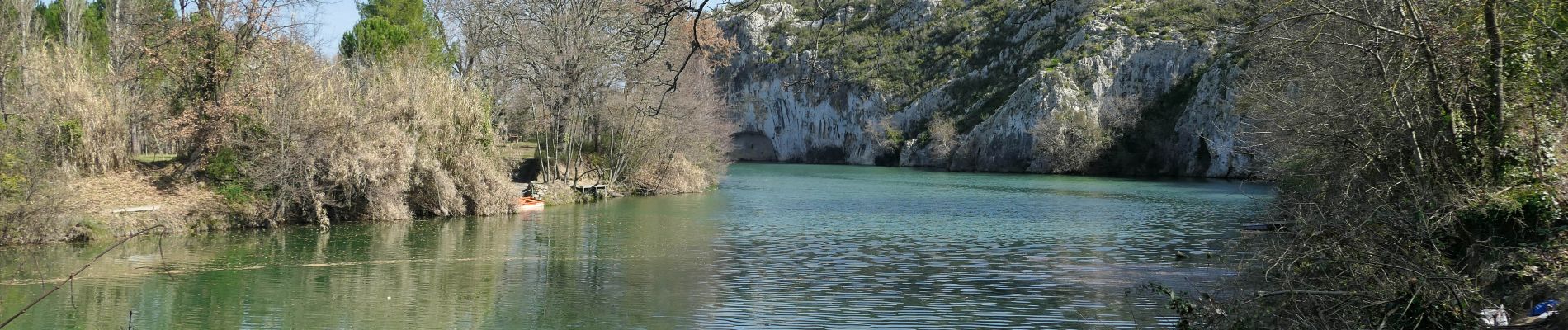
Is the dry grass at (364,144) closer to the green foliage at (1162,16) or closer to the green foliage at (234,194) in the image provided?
the green foliage at (234,194)

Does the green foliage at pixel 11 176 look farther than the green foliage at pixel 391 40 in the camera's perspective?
No

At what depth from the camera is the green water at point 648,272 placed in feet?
43.5

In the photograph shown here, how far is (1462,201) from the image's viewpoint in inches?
381

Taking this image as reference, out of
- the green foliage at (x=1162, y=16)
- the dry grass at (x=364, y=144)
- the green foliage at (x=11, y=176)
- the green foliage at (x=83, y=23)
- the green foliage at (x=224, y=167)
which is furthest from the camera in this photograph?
the green foliage at (x=1162, y=16)

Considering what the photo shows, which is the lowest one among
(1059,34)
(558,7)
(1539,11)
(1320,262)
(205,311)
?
(205,311)

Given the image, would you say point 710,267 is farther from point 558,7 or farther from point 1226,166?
point 1226,166

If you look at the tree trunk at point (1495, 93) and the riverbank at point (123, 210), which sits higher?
the tree trunk at point (1495, 93)

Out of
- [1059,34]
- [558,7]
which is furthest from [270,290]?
[1059,34]

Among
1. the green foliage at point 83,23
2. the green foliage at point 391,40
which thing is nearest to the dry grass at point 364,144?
the green foliage at point 391,40

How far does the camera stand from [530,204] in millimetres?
31672

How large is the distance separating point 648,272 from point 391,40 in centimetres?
1965

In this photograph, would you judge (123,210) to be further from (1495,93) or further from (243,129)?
(1495,93)

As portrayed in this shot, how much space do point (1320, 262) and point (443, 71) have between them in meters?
24.9

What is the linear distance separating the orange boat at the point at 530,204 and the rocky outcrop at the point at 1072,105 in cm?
2441
